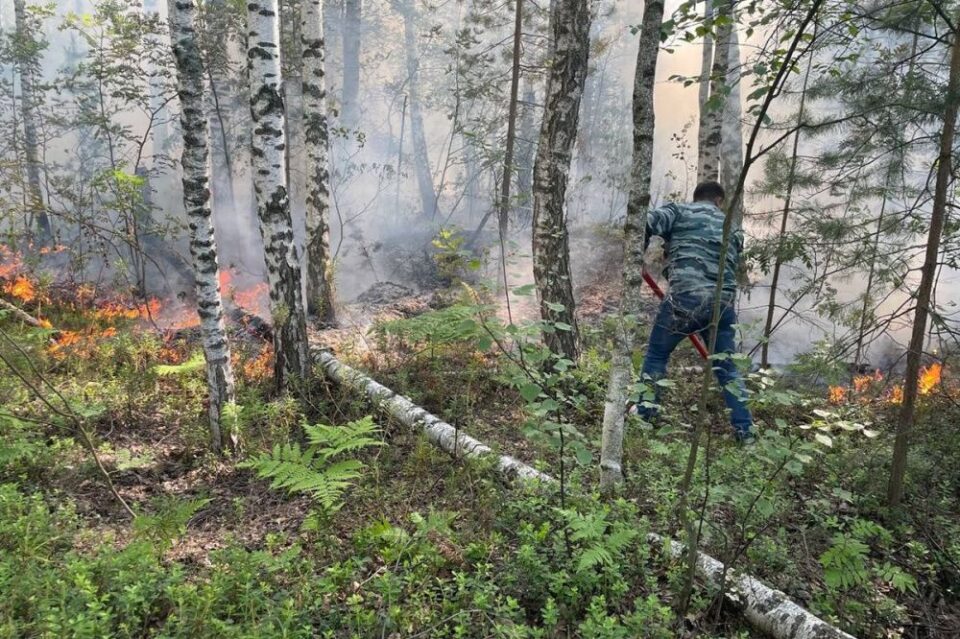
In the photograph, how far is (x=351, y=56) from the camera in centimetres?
2419

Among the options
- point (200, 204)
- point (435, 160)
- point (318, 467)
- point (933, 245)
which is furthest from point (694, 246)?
point (435, 160)

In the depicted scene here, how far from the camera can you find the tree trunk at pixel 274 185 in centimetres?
532

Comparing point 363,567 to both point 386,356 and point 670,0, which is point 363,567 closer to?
point 386,356

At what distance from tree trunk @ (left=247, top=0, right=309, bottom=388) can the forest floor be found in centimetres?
66

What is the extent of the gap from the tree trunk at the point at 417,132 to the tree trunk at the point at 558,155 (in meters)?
17.6

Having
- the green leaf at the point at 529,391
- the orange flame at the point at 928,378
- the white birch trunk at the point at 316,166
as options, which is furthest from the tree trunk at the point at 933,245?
the white birch trunk at the point at 316,166

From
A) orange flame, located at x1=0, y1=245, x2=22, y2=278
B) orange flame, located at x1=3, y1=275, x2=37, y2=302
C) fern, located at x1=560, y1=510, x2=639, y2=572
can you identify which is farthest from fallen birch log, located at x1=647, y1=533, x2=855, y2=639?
orange flame, located at x1=0, y1=245, x2=22, y2=278

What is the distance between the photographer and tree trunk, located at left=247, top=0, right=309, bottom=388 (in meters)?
5.32

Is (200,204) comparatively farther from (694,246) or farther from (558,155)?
(694,246)

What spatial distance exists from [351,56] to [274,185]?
21675 mm

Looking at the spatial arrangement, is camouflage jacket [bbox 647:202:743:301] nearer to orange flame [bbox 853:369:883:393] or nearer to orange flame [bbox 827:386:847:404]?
orange flame [bbox 827:386:847:404]

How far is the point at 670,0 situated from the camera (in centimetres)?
777

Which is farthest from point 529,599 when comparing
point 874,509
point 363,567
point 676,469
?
point 874,509

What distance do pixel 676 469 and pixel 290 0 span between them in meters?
13.9
